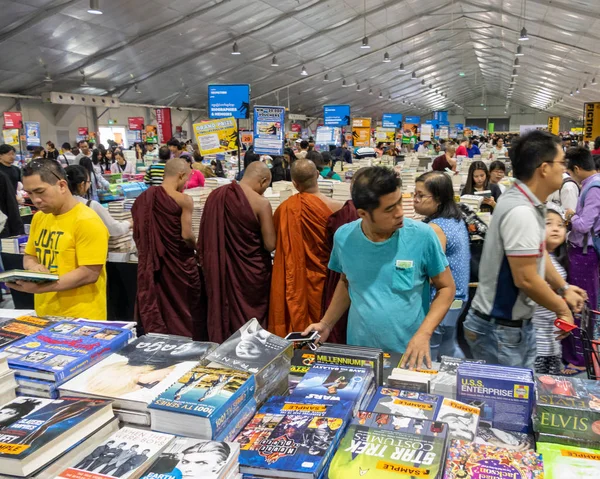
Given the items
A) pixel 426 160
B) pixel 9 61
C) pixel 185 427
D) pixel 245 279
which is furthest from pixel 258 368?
pixel 9 61

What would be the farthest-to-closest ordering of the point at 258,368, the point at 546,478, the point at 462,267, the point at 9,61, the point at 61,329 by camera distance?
the point at 9,61 → the point at 462,267 → the point at 61,329 → the point at 258,368 → the point at 546,478

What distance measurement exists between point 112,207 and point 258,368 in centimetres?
348

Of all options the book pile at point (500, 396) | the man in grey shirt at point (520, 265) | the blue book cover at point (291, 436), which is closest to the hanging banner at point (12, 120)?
the man in grey shirt at point (520, 265)

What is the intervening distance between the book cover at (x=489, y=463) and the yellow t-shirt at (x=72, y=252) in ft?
6.28

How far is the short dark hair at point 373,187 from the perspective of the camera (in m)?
1.77

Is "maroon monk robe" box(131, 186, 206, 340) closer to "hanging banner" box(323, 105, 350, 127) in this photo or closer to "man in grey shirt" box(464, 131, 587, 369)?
"man in grey shirt" box(464, 131, 587, 369)

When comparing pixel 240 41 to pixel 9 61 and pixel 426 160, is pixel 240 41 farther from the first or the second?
pixel 426 160

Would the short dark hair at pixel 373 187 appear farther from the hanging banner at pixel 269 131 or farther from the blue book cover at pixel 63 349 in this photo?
the hanging banner at pixel 269 131

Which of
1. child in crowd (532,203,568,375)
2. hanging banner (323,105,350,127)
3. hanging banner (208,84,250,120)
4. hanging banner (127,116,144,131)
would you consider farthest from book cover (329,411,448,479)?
hanging banner (127,116,144,131)

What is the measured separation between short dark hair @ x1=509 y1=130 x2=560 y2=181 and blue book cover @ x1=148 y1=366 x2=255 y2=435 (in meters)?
1.36

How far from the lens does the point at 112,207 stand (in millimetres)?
4375

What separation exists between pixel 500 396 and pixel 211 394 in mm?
742

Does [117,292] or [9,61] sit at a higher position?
[9,61]

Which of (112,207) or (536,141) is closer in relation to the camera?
(536,141)
